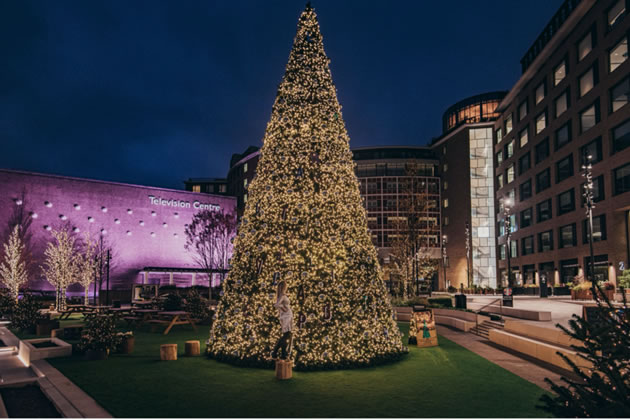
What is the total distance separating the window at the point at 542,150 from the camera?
1989 inches

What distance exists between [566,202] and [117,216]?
4538 cm

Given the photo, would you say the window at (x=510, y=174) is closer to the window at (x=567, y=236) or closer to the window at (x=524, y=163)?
the window at (x=524, y=163)

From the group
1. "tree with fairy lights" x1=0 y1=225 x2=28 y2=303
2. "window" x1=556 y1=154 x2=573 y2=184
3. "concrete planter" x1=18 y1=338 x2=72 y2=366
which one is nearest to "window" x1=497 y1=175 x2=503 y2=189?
"window" x1=556 y1=154 x2=573 y2=184

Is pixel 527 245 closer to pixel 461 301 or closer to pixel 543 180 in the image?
pixel 543 180

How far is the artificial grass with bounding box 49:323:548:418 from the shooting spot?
712 centimetres

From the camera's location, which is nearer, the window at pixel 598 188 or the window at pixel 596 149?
the window at pixel 598 188

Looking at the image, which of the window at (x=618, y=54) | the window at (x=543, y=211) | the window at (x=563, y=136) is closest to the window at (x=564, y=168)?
the window at (x=563, y=136)

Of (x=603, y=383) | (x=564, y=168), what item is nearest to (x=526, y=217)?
(x=564, y=168)

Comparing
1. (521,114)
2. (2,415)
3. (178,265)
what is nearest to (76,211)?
(178,265)

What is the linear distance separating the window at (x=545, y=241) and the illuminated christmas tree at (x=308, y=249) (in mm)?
43659

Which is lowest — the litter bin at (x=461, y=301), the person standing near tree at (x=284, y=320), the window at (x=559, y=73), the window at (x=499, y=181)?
the litter bin at (x=461, y=301)

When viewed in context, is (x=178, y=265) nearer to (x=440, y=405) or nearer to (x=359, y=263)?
(x=359, y=263)

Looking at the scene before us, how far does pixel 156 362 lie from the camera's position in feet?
37.1

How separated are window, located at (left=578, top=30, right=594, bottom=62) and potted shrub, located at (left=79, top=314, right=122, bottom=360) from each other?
148ft
